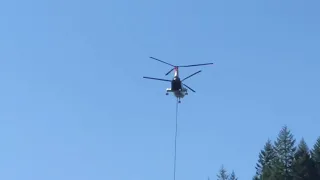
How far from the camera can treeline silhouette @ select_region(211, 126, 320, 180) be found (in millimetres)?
111688

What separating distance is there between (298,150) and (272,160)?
466cm

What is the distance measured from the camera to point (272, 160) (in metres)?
119

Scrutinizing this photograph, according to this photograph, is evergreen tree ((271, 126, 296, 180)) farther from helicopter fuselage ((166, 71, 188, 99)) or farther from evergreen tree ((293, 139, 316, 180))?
helicopter fuselage ((166, 71, 188, 99))

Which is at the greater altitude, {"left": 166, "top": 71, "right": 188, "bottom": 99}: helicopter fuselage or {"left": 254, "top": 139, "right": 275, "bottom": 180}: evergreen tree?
{"left": 254, "top": 139, "right": 275, "bottom": 180}: evergreen tree

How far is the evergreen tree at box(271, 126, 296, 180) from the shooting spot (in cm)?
11306

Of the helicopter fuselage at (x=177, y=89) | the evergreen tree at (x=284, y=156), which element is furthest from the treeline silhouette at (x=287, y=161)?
the helicopter fuselage at (x=177, y=89)

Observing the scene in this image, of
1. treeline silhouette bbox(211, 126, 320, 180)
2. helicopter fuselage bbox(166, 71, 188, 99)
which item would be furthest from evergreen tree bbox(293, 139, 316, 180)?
helicopter fuselage bbox(166, 71, 188, 99)

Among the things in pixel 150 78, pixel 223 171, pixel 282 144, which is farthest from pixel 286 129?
pixel 150 78

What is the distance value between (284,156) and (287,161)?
1.73 meters

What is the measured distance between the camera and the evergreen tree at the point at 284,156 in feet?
371

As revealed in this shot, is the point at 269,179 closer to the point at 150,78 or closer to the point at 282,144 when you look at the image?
the point at 282,144

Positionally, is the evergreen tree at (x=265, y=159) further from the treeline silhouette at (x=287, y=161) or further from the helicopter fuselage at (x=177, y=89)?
the helicopter fuselage at (x=177, y=89)

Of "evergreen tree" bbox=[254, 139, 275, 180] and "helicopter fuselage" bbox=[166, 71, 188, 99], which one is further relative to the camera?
"evergreen tree" bbox=[254, 139, 275, 180]

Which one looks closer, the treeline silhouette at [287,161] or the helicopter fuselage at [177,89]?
the helicopter fuselage at [177,89]
